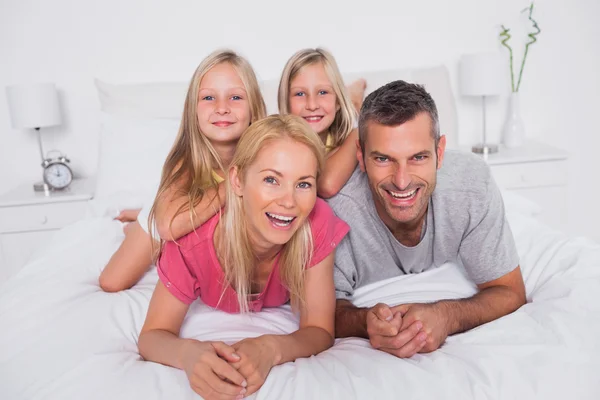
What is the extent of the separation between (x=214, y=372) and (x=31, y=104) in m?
2.11

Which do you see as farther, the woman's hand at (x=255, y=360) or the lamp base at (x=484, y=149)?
the lamp base at (x=484, y=149)

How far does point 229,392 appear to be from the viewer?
1.20 m

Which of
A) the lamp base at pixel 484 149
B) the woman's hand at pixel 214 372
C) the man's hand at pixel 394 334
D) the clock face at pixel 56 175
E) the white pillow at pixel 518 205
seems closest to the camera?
the woman's hand at pixel 214 372

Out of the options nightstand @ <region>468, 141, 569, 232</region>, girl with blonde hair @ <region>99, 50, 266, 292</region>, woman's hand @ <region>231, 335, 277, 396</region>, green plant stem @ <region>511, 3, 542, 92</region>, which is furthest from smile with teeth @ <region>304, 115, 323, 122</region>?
green plant stem @ <region>511, 3, 542, 92</region>

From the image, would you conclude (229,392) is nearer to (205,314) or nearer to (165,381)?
(165,381)

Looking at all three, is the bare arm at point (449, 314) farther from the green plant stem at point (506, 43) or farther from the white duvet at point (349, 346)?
the green plant stem at point (506, 43)

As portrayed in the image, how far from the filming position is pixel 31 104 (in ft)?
9.47

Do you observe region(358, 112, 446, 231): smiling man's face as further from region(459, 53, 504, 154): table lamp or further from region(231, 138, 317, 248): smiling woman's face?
region(459, 53, 504, 154): table lamp

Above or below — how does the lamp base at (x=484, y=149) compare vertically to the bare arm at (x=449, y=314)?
above

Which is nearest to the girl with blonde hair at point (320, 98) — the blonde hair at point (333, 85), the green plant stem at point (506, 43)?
the blonde hair at point (333, 85)

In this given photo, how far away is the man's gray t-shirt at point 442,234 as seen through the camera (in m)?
1.63

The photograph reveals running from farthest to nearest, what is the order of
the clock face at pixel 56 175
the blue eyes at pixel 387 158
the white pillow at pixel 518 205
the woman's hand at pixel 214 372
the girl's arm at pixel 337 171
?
the clock face at pixel 56 175 → the white pillow at pixel 518 205 → the girl's arm at pixel 337 171 → the blue eyes at pixel 387 158 → the woman's hand at pixel 214 372

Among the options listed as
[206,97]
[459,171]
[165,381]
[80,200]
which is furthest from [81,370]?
[80,200]

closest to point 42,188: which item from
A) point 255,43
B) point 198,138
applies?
point 255,43
